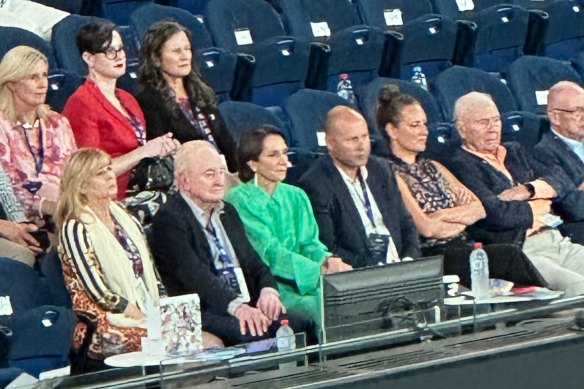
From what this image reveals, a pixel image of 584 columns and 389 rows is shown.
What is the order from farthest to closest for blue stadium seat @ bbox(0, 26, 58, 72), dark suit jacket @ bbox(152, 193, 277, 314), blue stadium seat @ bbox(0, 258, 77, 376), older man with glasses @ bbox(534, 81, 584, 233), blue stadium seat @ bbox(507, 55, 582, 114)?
blue stadium seat @ bbox(507, 55, 582, 114)
older man with glasses @ bbox(534, 81, 584, 233)
blue stadium seat @ bbox(0, 26, 58, 72)
dark suit jacket @ bbox(152, 193, 277, 314)
blue stadium seat @ bbox(0, 258, 77, 376)

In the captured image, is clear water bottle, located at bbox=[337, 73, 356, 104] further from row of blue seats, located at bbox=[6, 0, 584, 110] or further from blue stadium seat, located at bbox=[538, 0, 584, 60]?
blue stadium seat, located at bbox=[538, 0, 584, 60]

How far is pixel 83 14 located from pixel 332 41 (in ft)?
3.46

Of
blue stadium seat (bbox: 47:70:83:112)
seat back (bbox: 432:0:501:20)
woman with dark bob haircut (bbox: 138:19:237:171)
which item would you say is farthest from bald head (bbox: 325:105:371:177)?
seat back (bbox: 432:0:501:20)

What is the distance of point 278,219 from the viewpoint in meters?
5.66

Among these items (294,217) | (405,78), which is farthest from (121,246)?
(405,78)

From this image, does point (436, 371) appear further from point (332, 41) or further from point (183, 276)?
point (332, 41)

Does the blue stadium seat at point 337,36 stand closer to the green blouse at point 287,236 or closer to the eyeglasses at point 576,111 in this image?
the eyeglasses at point 576,111

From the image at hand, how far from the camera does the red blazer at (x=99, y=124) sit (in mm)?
5637

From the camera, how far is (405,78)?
24.2ft

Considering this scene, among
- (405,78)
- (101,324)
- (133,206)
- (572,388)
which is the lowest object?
(572,388)

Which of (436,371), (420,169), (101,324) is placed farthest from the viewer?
(420,169)

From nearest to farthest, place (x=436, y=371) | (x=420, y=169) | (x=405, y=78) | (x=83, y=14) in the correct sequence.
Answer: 1. (x=436, y=371)
2. (x=420, y=169)
3. (x=83, y=14)
4. (x=405, y=78)

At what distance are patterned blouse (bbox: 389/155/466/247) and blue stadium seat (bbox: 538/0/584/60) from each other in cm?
190

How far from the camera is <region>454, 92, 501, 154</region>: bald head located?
634cm
